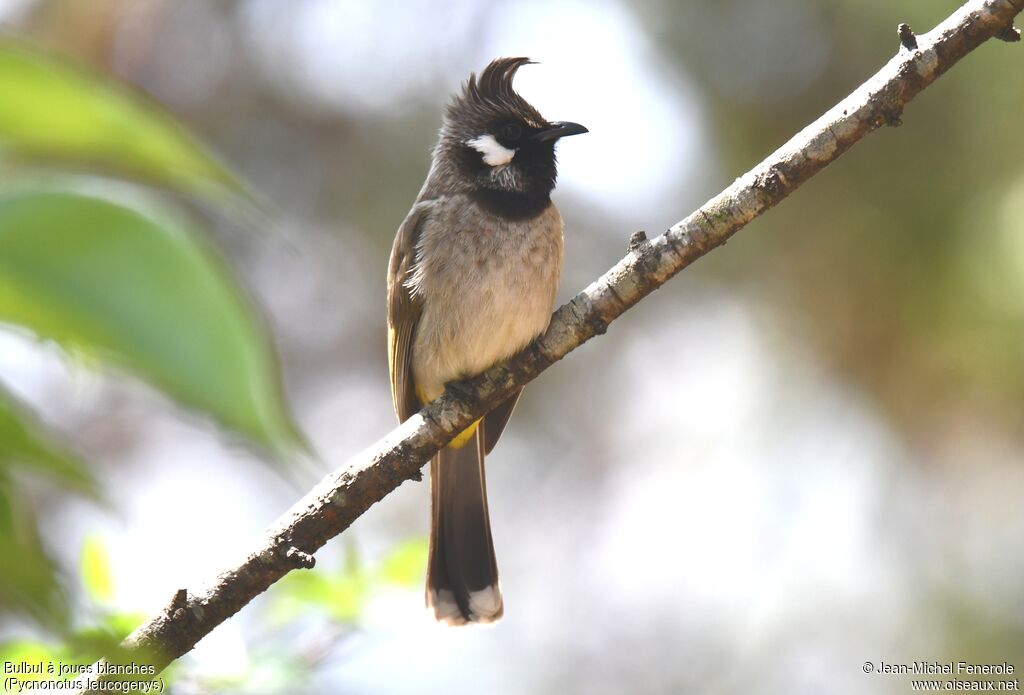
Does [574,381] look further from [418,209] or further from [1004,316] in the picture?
[418,209]

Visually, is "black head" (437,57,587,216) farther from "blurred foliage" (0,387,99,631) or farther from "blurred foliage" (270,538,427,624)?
"blurred foliage" (0,387,99,631)

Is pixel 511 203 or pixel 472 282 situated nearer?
pixel 472 282

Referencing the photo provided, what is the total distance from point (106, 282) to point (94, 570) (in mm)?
2067

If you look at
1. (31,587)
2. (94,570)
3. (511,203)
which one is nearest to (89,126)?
(31,587)

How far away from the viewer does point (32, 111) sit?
1.73 ft

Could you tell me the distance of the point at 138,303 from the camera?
490mm

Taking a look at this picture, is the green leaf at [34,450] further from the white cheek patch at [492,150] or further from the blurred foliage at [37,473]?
the white cheek patch at [492,150]

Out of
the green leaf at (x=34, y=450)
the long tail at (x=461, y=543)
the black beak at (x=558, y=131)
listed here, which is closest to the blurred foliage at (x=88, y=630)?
the green leaf at (x=34, y=450)

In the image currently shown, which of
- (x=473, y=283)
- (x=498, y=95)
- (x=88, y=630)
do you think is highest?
(x=498, y=95)

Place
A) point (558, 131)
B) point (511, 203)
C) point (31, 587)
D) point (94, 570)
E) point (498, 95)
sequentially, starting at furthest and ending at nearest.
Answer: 1. point (498, 95)
2. point (558, 131)
3. point (511, 203)
4. point (94, 570)
5. point (31, 587)

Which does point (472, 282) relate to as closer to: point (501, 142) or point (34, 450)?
point (501, 142)

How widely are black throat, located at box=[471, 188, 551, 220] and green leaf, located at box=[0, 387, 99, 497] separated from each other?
3.11m

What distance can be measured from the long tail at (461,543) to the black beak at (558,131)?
1.04 meters

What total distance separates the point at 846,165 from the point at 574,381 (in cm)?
218
